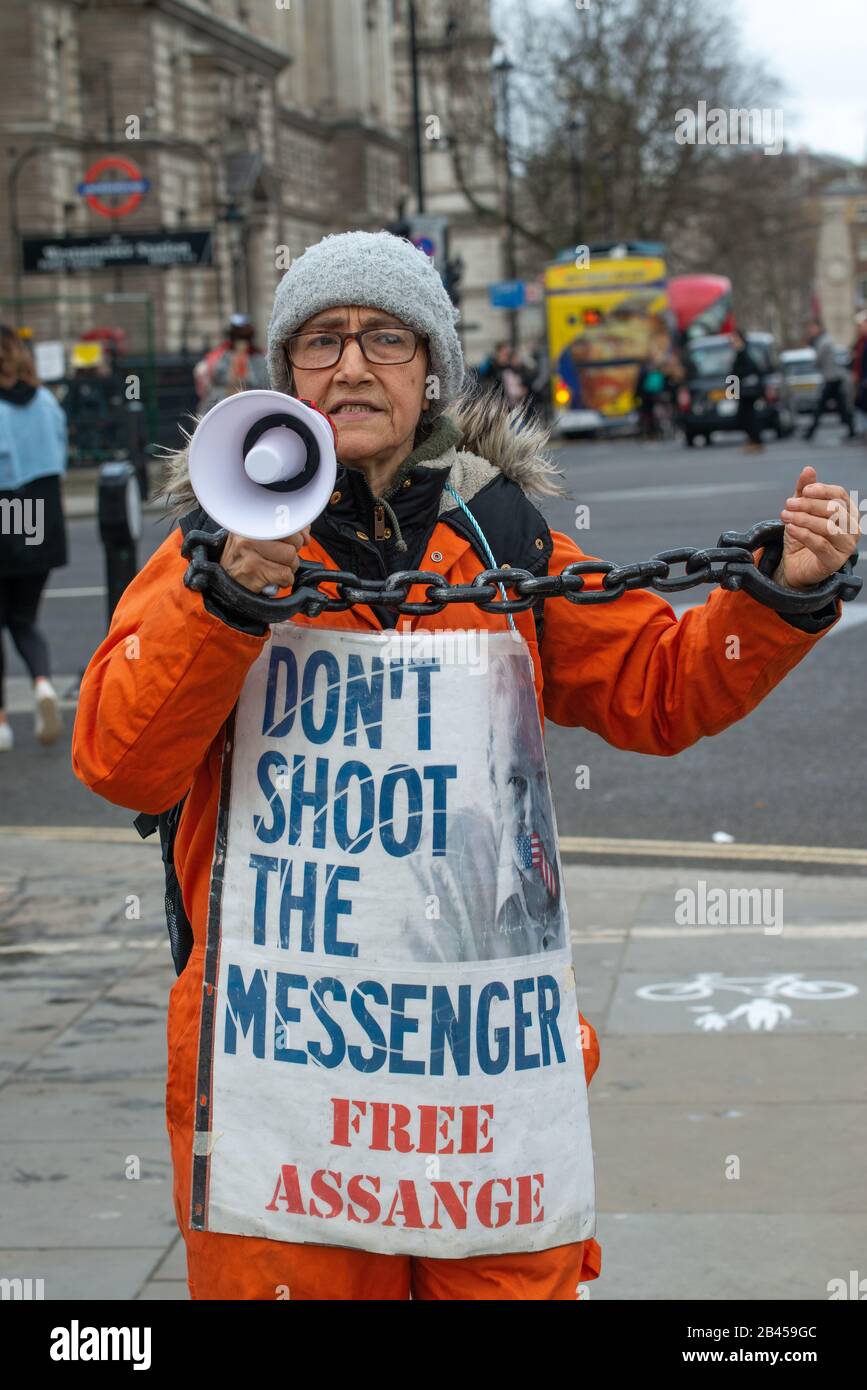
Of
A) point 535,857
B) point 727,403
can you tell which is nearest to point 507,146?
point 727,403

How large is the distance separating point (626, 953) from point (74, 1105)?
66.3 inches

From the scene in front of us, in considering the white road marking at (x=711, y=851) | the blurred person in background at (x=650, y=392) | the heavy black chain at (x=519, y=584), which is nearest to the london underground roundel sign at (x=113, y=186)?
the blurred person in background at (x=650, y=392)

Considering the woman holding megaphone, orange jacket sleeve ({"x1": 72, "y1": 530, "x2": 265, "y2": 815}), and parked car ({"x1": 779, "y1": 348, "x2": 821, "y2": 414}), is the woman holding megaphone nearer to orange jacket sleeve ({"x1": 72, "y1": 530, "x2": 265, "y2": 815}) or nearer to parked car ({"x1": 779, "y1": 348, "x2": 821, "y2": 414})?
orange jacket sleeve ({"x1": 72, "y1": 530, "x2": 265, "y2": 815})

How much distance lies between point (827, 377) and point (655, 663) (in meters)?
30.1

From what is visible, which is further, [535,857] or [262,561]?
[535,857]

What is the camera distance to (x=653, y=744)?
2738 millimetres

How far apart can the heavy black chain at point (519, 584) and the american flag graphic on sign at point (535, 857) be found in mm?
273

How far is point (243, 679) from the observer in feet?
7.77

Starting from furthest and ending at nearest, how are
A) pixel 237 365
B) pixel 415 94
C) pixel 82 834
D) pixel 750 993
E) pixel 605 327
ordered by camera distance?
pixel 605 327 < pixel 415 94 < pixel 237 365 < pixel 82 834 < pixel 750 993

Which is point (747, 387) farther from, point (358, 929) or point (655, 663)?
point (358, 929)

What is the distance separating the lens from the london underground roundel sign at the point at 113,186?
43.4 m

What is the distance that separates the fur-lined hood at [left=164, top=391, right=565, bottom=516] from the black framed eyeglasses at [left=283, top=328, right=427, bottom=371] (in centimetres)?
13

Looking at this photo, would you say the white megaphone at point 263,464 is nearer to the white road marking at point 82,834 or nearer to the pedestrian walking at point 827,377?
the white road marking at point 82,834
